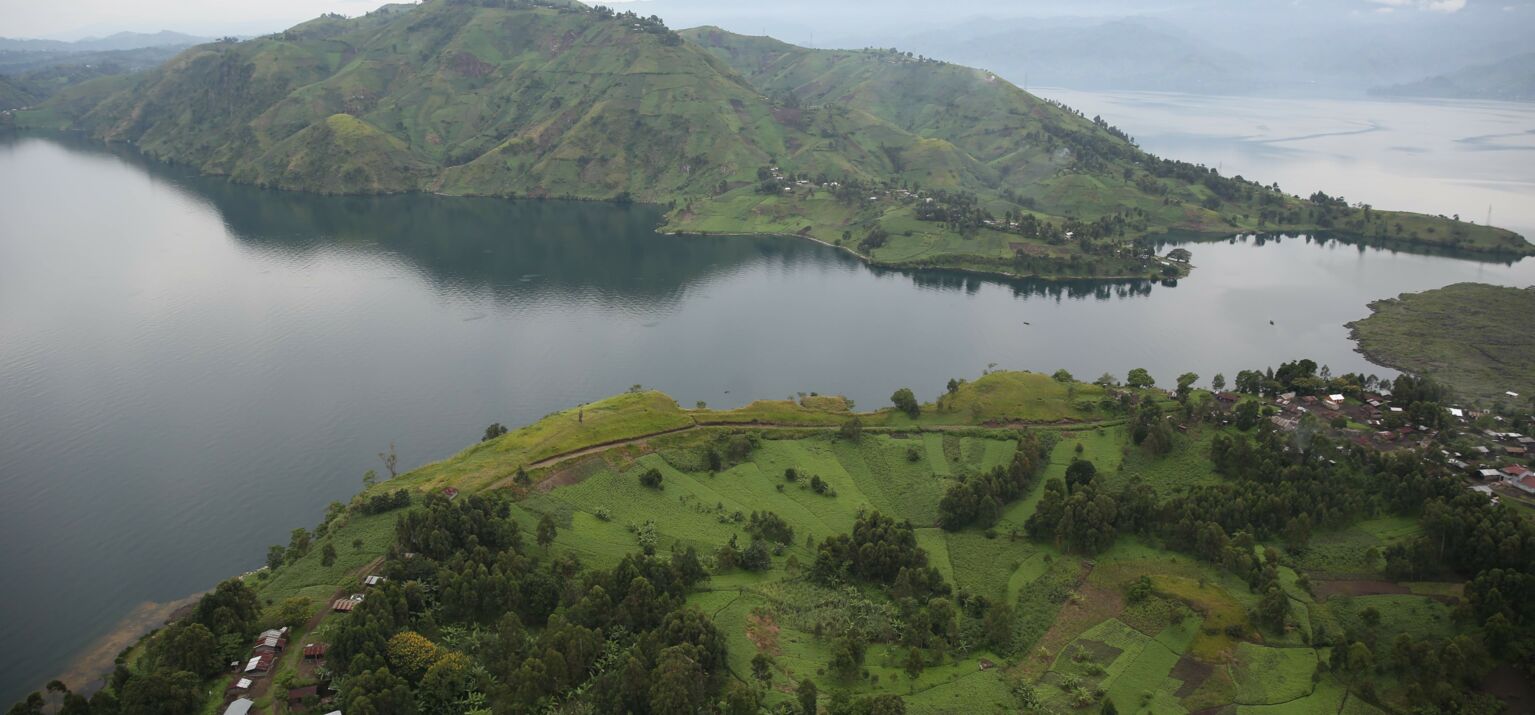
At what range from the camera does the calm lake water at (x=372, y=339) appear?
220ft

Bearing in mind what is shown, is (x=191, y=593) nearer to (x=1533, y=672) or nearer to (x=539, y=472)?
(x=539, y=472)

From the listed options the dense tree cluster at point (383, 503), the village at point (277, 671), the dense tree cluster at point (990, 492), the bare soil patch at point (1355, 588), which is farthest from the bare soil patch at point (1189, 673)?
the dense tree cluster at point (383, 503)

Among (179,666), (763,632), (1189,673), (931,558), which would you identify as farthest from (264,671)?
(1189,673)

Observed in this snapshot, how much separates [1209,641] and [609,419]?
5016 centimetres

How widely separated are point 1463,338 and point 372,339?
143 metres

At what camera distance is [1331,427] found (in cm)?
7494

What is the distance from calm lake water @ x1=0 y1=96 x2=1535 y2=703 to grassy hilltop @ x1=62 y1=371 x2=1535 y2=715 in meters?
12.3

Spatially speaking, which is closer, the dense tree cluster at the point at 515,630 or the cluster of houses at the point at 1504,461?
the dense tree cluster at the point at 515,630

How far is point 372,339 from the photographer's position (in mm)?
108188

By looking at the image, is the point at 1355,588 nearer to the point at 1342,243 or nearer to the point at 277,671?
the point at 277,671

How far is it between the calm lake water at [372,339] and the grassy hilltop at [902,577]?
12.3 metres

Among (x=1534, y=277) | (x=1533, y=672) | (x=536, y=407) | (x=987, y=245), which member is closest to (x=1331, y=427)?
(x=1533, y=672)

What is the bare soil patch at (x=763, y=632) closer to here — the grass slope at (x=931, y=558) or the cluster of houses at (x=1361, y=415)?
the grass slope at (x=931, y=558)

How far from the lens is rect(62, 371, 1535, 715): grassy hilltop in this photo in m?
46.5
